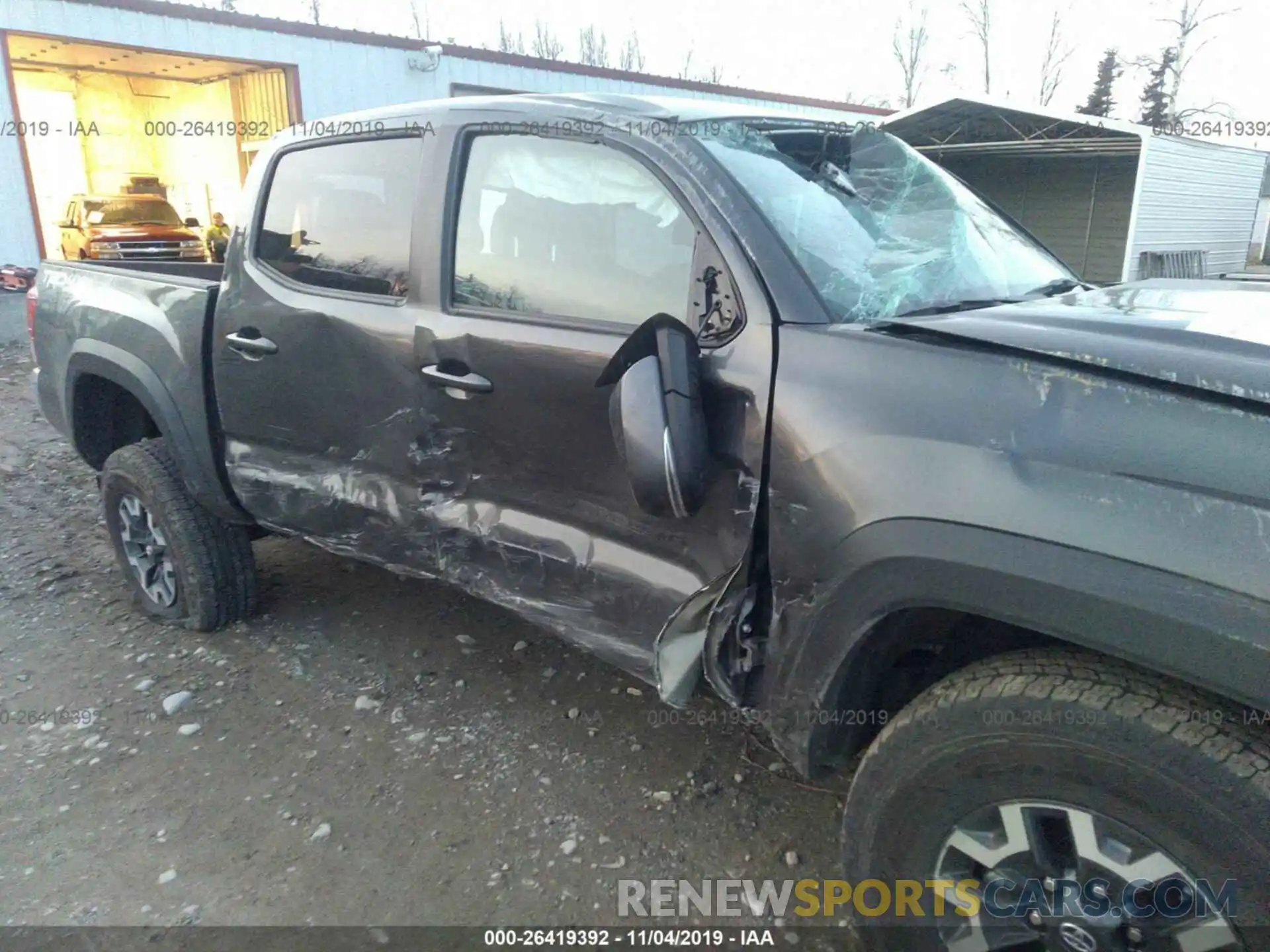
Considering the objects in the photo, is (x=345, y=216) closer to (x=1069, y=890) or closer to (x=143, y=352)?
(x=143, y=352)

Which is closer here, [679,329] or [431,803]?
[679,329]

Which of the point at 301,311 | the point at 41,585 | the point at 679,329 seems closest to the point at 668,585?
the point at 679,329

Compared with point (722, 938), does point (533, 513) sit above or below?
above

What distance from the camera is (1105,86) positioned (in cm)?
3816

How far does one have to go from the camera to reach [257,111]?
57.9ft

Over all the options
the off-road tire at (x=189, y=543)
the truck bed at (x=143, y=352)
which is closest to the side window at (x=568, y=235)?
the truck bed at (x=143, y=352)

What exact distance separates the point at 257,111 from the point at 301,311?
17160 millimetres

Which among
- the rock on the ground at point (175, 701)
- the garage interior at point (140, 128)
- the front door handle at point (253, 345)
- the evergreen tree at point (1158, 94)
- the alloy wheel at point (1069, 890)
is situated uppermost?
the evergreen tree at point (1158, 94)

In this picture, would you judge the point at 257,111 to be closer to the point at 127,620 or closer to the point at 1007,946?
the point at 127,620

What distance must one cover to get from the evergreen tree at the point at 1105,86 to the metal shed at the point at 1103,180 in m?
21.2

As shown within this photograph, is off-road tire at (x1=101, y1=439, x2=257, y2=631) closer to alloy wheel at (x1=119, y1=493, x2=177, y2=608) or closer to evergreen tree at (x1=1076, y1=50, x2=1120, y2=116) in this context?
alloy wheel at (x1=119, y1=493, x2=177, y2=608)

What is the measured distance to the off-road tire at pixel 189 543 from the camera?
3.64 meters

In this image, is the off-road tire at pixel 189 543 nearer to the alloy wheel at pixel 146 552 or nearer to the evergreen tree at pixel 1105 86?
the alloy wheel at pixel 146 552
